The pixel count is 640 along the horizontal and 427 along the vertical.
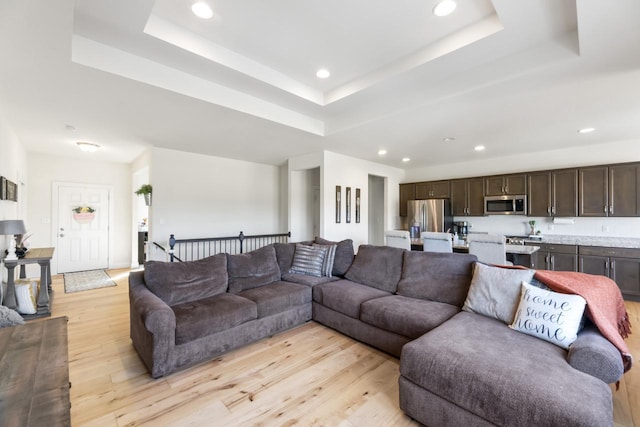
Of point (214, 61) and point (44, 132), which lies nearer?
point (214, 61)

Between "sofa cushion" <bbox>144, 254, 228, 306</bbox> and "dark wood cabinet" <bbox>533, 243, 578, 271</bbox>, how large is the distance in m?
5.04

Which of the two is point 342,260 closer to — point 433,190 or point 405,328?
point 405,328

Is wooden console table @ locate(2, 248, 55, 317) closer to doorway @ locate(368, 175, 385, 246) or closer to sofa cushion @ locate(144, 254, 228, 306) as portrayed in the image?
sofa cushion @ locate(144, 254, 228, 306)

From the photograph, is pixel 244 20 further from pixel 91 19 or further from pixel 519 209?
pixel 519 209

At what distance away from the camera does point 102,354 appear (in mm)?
2604

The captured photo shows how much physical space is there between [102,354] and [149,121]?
110 inches

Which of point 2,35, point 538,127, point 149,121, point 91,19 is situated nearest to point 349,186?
point 538,127

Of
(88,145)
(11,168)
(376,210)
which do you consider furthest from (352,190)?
(11,168)

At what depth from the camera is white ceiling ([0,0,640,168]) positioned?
2.07m

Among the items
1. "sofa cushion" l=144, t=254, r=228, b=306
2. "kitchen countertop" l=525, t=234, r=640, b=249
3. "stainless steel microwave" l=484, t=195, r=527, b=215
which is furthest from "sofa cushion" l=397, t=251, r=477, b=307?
"stainless steel microwave" l=484, t=195, r=527, b=215

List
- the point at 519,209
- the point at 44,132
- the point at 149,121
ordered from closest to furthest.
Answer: the point at 149,121 → the point at 44,132 → the point at 519,209

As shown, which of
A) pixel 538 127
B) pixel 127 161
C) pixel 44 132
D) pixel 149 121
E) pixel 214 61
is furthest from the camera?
pixel 127 161

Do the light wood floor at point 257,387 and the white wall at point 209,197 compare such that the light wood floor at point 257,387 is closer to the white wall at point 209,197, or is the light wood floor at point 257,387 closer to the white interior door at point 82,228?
the white wall at point 209,197

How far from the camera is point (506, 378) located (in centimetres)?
147
